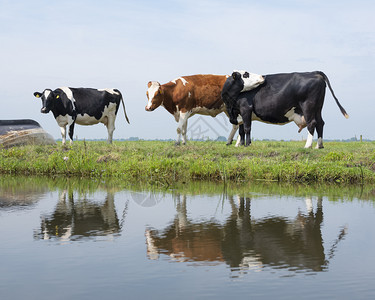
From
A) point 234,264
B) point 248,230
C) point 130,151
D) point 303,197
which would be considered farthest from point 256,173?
point 234,264

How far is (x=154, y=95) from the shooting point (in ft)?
51.7

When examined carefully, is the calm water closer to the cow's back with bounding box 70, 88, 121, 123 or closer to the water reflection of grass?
the water reflection of grass

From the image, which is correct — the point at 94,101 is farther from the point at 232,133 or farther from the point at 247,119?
the point at 247,119

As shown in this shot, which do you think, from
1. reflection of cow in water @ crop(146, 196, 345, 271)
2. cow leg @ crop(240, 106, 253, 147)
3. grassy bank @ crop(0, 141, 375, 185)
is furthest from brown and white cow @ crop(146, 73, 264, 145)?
reflection of cow in water @ crop(146, 196, 345, 271)

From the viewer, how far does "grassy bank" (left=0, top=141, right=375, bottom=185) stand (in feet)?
38.6

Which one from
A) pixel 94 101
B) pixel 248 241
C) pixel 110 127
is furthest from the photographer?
pixel 110 127

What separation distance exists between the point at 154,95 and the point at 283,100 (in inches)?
154

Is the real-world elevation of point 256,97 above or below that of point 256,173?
above

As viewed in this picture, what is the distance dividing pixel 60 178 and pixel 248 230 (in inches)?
296

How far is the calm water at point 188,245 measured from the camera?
14.1 ft

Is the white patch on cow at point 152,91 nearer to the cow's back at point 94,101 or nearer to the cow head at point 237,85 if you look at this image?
the cow head at point 237,85

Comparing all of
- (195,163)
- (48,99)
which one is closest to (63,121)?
(48,99)

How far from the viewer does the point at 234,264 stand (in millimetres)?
5047

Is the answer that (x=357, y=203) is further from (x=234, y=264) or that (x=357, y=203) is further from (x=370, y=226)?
(x=234, y=264)
